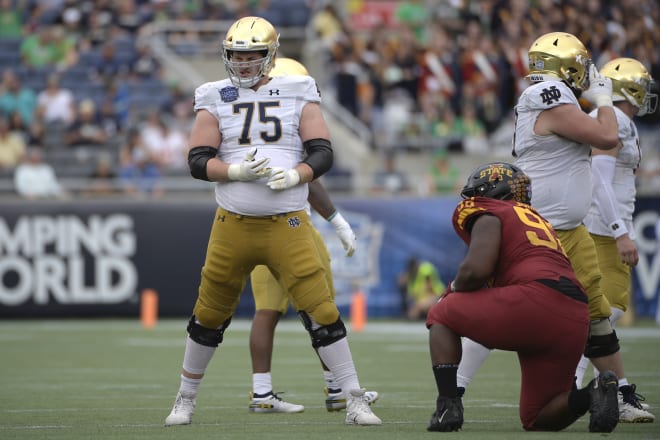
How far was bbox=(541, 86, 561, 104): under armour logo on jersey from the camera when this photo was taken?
22.5 ft

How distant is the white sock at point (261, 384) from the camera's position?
7781 mm

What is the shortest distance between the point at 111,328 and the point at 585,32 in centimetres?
806

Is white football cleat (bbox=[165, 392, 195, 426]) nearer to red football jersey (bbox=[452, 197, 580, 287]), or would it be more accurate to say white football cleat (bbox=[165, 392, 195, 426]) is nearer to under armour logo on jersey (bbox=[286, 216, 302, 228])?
under armour logo on jersey (bbox=[286, 216, 302, 228])

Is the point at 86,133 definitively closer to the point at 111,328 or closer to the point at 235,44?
the point at 111,328

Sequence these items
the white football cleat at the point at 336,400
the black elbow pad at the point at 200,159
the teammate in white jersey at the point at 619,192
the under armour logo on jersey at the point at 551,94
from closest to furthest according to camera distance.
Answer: the black elbow pad at the point at 200,159, the under armour logo on jersey at the point at 551,94, the teammate in white jersey at the point at 619,192, the white football cleat at the point at 336,400

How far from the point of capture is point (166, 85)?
2034 cm

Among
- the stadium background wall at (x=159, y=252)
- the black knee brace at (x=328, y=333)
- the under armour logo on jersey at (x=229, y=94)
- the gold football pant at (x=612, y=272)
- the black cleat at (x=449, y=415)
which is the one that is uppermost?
the under armour logo on jersey at (x=229, y=94)

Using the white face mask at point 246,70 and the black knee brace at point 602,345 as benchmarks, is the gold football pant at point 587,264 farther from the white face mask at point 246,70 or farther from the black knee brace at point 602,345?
the white face mask at point 246,70

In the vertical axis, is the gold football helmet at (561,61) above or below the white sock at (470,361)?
above

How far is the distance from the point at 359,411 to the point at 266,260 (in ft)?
2.97

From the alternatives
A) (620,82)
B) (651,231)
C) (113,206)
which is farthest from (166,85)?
(620,82)

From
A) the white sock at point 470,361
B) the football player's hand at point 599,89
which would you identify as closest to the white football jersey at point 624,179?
the football player's hand at point 599,89

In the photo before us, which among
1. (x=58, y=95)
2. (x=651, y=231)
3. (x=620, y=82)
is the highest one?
(x=620, y=82)

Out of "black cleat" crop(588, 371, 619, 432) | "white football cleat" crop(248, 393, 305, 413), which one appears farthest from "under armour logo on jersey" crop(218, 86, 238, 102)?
"black cleat" crop(588, 371, 619, 432)
